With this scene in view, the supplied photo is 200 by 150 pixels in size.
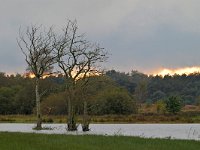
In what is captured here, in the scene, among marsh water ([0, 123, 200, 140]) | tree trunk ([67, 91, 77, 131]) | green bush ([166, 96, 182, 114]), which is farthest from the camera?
green bush ([166, 96, 182, 114])

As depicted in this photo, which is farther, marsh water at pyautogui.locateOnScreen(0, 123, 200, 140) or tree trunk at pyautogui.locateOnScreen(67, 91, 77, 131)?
tree trunk at pyautogui.locateOnScreen(67, 91, 77, 131)

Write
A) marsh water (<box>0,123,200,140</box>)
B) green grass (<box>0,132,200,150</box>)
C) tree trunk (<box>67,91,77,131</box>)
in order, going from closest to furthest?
green grass (<box>0,132,200,150</box>) → marsh water (<box>0,123,200,140</box>) → tree trunk (<box>67,91,77,131</box>)

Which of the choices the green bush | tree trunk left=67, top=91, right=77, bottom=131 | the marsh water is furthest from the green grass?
the green bush

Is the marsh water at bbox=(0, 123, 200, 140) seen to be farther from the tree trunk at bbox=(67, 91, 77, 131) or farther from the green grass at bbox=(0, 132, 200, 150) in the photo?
the green grass at bbox=(0, 132, 200, 150)

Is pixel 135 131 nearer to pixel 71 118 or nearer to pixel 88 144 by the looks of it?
pixel 71 118

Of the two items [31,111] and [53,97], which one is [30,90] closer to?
[31,111]

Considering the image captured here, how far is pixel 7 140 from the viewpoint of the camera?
22.4 metres

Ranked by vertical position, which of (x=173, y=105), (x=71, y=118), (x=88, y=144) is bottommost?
(x=88, y=144)

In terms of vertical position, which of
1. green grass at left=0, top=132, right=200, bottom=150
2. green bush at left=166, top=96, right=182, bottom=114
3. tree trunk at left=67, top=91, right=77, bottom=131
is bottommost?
green grass at left=0, top=132, right=200, bottom=150

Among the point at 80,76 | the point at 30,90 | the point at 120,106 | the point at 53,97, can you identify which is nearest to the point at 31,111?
the point at 30,90

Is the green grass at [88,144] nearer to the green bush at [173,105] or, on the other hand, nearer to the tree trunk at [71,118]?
the tree trunk at [71,118]

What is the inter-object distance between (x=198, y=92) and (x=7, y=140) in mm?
150954

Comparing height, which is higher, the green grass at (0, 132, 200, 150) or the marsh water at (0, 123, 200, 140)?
the marsh water at (0, 123, 200, 140)

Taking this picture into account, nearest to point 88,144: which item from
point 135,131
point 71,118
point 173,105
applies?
point 71,118
